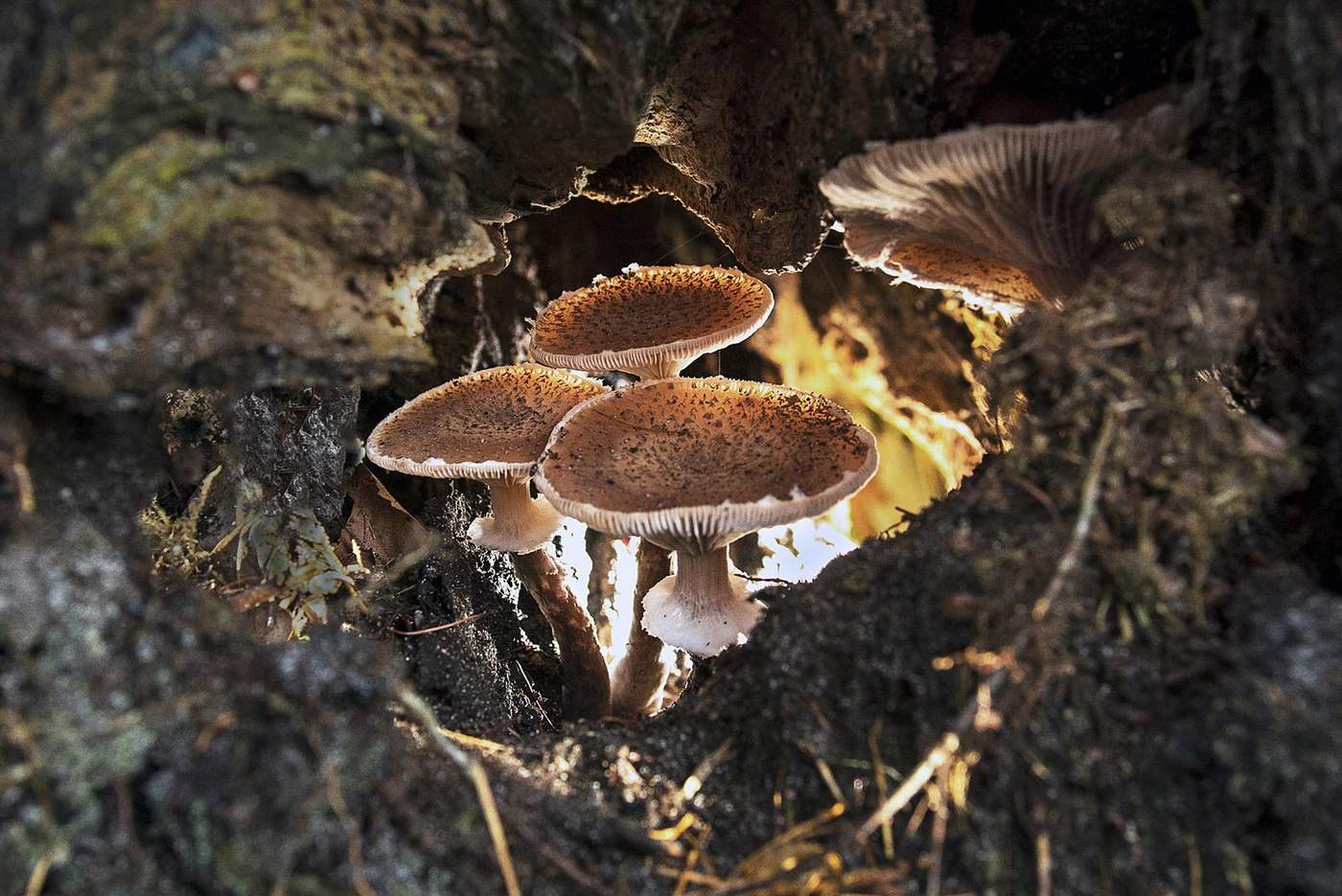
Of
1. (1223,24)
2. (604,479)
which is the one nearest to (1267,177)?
(1223,24)

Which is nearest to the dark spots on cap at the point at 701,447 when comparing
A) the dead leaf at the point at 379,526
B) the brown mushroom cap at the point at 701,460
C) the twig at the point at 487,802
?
the brown mushroom cap at the point at 701,460

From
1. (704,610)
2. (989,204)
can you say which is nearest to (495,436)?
(704,610)

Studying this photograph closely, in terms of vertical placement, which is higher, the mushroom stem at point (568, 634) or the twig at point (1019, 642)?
the twig at point (1019, 642)

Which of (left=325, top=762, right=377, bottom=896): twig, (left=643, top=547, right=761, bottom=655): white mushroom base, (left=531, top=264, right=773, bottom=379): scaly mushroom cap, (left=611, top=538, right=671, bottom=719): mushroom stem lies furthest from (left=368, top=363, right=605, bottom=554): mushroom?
(left=325, top=762, right=377, bottom=896): twig

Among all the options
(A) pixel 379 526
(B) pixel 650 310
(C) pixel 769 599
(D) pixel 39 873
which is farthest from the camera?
(A) pixel 379 526

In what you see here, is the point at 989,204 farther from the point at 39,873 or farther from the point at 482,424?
the point at 39,873

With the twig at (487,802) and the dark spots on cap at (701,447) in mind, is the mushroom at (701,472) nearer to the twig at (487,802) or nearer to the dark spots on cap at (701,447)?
the dark spots on cap at (701,447)
